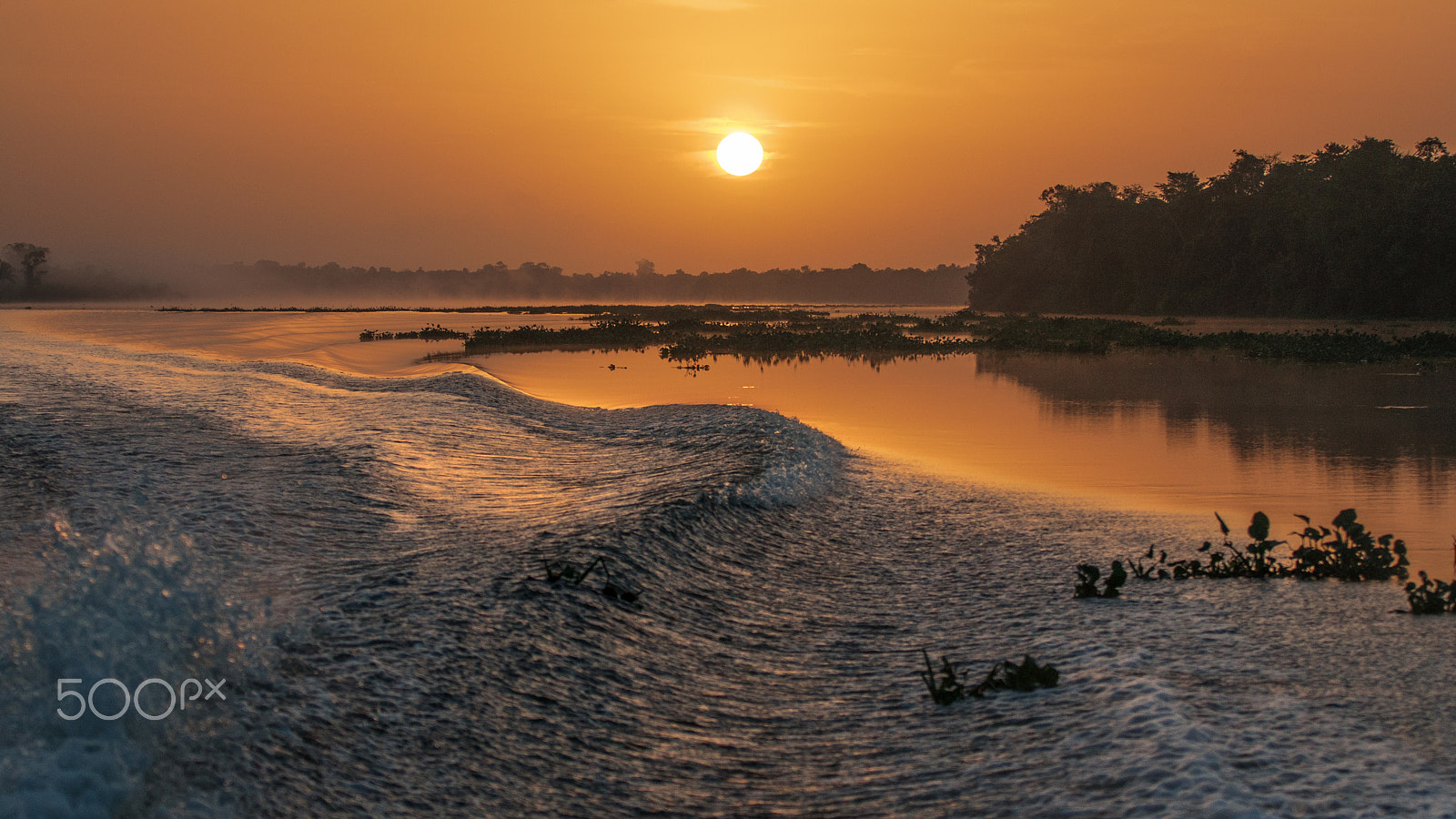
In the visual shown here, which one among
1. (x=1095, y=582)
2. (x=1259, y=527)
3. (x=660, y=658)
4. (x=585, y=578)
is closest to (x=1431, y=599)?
(x=1259, y=527)

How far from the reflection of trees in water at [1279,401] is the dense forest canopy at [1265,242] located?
1246 inches

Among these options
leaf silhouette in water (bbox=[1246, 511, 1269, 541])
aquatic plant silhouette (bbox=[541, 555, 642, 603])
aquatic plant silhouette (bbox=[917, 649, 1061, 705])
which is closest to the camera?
aquatic plant silhouette (bbox=[917, 649, 1061, 705])

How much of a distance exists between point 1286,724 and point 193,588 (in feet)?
23.9

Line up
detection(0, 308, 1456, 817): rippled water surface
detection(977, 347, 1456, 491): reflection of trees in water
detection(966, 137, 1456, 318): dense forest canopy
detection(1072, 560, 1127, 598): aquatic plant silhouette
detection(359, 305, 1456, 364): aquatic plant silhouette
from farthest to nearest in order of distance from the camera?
1. detection(966, 137, 1456, 318): dense forest canopy
2. detection(359, 305, 1456, 364): aquatic plant silhouette
3. detection(977, 347, 1456, 491): reflection of trees in water
4. detection(1072, 560, 1127, 598): aquatic plant silhouette
5. detection(0, 308, 1456, 817): rippled water surface

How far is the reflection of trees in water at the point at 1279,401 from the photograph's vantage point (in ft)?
48.9

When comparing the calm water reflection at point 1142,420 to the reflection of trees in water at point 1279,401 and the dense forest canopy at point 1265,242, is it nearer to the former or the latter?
the reflection of trees in water at point 1279,401

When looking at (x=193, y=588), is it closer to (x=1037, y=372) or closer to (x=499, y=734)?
(x=499, y=734)

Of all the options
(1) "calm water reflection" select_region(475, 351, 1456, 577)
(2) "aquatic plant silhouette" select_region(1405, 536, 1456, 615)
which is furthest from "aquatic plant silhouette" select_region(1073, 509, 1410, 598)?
(1) "calm water reflection" select_region(475, 351, 1456, 577)

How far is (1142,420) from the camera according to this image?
62.2ft

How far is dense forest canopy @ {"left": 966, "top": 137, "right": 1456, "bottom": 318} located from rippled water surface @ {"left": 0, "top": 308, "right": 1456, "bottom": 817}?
197 feet

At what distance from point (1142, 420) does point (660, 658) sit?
51.7 feet

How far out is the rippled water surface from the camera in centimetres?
449

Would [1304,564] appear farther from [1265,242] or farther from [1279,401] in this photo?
[1265,242]

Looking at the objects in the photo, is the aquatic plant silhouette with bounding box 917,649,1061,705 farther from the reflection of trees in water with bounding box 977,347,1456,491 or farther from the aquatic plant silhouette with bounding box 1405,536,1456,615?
the reflection of trees in water with bounding box 977,347,1456,491
